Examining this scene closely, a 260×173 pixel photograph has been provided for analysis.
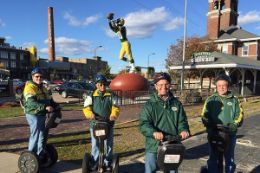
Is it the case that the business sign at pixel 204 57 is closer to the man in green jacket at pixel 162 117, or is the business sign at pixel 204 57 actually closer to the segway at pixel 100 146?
the segway at pixel 100 146

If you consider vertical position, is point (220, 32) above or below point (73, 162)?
above

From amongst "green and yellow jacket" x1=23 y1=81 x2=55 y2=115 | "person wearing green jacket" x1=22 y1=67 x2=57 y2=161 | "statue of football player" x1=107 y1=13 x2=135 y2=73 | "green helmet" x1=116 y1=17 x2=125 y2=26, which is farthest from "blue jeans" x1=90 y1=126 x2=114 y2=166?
"green helmet" x1=116 y1=17 x2=125 y2=26

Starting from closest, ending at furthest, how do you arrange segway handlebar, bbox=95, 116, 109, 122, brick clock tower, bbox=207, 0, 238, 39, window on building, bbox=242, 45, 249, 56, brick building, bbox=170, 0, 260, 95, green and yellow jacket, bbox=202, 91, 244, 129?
green and yellow jacket, bbox=202, 91, 244, 129, segway handlebar, bbox=95, 116, 109, 122, brick building, bbox=170, 0, 260, 95, window on building, bbox=242, 45, 249, 56, brick clock tower, bbox=207, 0, 238, 39

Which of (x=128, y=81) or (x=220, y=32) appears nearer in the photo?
(x=128, y=81)

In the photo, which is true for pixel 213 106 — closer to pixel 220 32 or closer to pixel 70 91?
pixel 70 91

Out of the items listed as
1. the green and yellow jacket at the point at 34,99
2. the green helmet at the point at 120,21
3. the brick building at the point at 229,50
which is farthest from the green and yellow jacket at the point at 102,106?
the brick building at the point at 229,50

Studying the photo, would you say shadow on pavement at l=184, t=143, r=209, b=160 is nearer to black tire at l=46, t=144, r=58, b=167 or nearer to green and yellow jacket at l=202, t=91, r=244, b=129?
green and yellow jacket at l=202, t=91, r=244, b=129

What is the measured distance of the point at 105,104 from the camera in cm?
501

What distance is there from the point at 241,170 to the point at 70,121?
7576 mm

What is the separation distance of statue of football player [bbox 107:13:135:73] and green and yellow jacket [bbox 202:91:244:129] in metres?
18.4

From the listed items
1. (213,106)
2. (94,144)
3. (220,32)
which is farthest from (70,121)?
(220,32)

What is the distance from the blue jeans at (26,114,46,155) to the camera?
5155 mm

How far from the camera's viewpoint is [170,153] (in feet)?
11.0

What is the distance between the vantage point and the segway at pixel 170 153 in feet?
11.0
